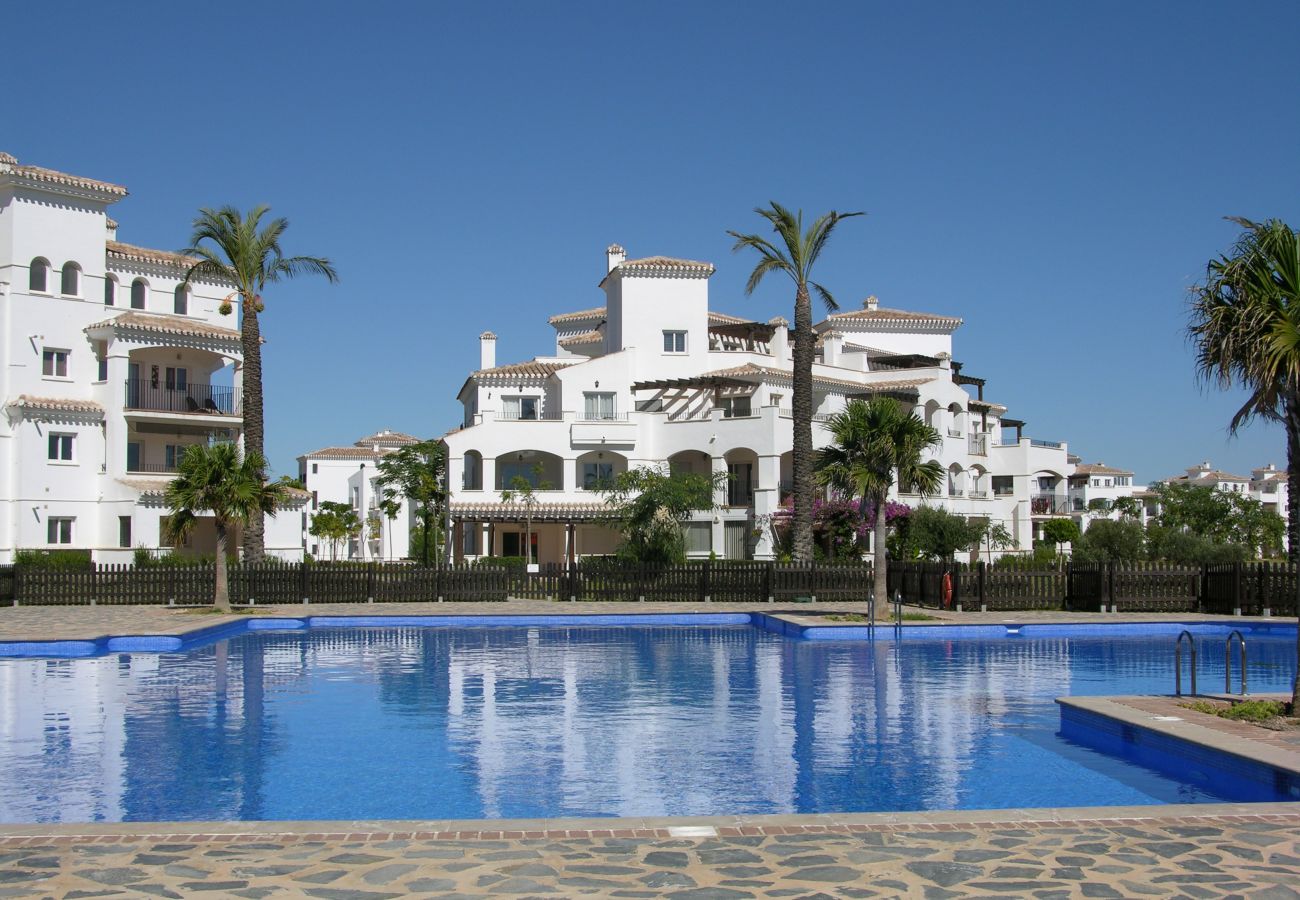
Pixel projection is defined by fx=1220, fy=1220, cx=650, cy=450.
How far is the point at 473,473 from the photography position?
54188mm

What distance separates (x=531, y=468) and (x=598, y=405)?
13.3 feet

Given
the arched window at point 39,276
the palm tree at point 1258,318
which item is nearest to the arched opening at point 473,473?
the arched window at point 39,276

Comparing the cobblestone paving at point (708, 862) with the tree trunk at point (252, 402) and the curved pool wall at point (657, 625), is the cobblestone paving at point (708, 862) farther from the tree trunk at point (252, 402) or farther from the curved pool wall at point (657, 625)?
the tree trunk at point (252, 402)

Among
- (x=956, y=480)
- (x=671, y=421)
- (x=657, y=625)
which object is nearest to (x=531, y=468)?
(x=671, y=421)

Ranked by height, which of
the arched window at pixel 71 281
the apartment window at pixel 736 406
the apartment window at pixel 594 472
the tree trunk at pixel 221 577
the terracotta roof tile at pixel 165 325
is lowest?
the tree trunk at pixel 221 577

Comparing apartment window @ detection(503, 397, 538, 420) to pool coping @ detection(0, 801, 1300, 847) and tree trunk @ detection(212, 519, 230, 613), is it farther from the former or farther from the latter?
pool coping @ detection(0, 801, 1300, 847)

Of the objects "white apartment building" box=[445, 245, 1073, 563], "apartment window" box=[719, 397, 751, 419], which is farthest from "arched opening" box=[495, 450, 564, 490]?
"apartment window" box=[719, 397, 751, 419]

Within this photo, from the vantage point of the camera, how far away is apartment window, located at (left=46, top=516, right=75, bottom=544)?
148 feet

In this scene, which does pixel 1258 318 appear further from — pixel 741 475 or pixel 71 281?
pixel 71 281

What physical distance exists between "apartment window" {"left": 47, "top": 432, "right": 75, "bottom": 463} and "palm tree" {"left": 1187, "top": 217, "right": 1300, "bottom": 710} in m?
42.3

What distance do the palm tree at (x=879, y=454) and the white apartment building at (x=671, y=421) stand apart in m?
21.6

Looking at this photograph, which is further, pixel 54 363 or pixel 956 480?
pixel 956 480

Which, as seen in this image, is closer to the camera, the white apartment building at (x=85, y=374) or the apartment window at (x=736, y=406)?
the white apartment building at (x=85, y=374)

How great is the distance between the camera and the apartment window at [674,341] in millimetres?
56000
